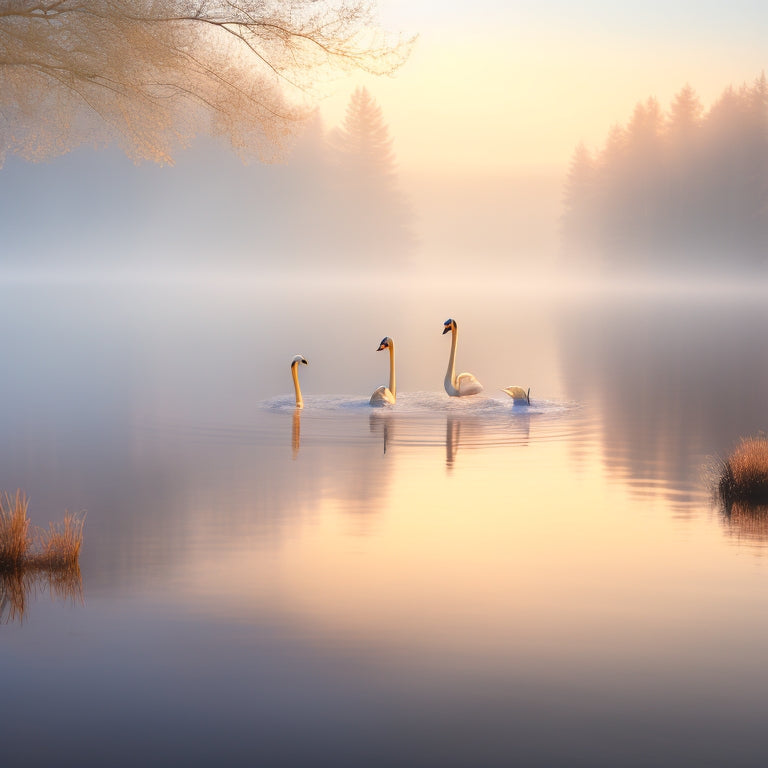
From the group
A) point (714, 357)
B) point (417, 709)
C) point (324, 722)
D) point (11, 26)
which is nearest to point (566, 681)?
point (417, 709)

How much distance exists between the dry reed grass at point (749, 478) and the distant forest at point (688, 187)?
92550 mm

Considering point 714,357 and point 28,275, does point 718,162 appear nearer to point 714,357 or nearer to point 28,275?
point 28,275

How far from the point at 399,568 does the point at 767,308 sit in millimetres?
56336

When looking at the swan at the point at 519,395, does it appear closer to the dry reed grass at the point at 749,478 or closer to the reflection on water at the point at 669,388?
the reflection on water at the point at 669,388

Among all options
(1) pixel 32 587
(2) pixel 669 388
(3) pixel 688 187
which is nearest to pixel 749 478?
(1) pixel 32 587

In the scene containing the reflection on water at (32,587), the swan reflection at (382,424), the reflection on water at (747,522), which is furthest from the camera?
the swan reflection at (382,424)

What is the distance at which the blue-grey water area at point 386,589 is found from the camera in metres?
7.49

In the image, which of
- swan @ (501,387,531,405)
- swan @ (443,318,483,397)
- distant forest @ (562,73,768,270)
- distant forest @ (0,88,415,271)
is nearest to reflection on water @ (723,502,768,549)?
swan @ (501,387,531,405)

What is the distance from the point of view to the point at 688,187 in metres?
110

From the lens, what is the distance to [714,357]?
34.7m

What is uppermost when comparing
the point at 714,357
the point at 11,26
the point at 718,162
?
the point at 718,162

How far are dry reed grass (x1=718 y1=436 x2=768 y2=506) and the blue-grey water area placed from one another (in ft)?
0.96

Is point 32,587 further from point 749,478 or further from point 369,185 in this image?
point 369,185

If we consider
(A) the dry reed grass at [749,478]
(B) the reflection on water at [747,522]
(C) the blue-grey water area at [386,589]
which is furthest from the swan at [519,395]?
(B) the reflection on water at [747,522]
